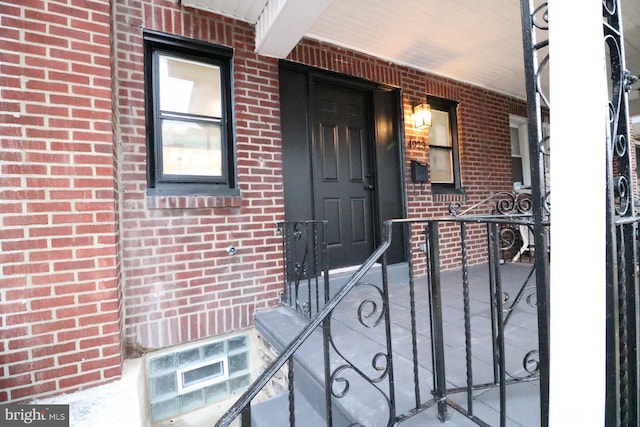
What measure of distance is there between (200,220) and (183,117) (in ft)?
2.72

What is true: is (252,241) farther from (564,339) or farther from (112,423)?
(564,339)

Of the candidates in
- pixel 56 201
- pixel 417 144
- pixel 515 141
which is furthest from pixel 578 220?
pixel 515 141

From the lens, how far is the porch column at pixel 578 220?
0.59m

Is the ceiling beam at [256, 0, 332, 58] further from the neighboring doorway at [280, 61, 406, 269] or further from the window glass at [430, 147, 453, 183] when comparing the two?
the window glass at [430, 147, 453, 183]

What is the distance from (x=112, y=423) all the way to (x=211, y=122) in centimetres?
208

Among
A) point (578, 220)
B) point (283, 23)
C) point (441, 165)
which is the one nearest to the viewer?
point (578, 220)

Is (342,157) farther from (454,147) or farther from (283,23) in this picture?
(454,147)

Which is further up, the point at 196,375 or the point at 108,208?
the point at 108,208

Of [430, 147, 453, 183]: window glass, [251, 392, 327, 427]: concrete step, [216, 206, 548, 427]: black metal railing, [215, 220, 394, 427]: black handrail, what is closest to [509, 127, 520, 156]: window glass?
[430, 147, 453, 183]: window glass

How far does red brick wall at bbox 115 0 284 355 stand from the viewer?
2.18 meters

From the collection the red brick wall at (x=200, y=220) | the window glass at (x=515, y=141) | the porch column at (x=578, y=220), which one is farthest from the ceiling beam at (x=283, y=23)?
the window glass at (x=515, y=141)

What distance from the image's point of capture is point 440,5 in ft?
8.47

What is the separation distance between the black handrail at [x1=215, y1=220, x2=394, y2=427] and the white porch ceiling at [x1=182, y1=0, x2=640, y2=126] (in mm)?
1825

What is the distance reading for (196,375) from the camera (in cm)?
234
